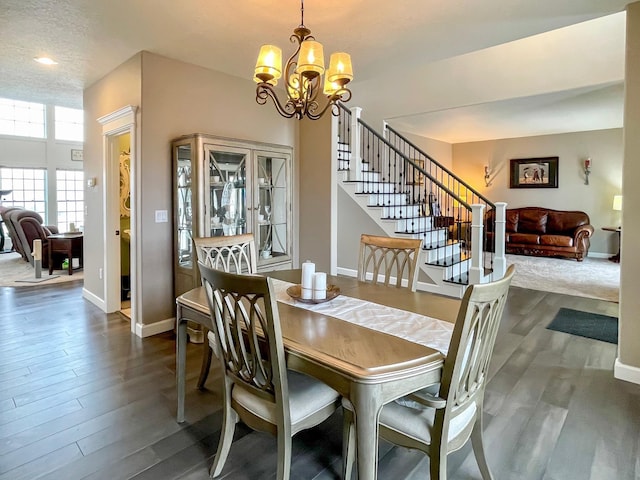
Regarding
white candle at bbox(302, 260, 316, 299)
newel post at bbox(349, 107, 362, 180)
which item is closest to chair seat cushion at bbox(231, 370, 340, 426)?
white candle at bbox(302, 260, 316, 299)

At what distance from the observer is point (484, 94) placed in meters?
5.73

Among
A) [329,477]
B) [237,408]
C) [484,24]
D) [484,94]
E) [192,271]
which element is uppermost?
[484,94]

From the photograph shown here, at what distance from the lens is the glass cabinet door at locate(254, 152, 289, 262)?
4062 millimetres

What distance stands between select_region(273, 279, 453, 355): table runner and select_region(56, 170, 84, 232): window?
32.3ft

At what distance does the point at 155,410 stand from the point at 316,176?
3.29 m

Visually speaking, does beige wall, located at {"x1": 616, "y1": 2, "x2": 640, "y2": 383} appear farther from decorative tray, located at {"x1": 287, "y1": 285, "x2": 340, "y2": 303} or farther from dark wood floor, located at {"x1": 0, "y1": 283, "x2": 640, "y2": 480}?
decorative tray, located at {"x1": 287, "y1": 285, "x2": 340, "y2": 303}

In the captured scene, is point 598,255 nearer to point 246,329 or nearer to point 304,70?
point 304,70

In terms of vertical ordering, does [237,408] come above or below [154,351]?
above

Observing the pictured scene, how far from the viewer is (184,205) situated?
145 inches

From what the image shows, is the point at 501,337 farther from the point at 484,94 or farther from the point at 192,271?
the point at 484,94

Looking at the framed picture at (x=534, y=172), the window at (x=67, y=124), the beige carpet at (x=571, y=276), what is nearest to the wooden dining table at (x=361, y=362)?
the beige carpet at (x=571, y=276)

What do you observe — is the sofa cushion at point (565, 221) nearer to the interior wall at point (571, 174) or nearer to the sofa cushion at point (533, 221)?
the sofa cushion at point (533, 221)

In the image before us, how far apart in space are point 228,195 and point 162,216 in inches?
25.7

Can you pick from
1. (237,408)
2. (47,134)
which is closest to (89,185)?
(237,408)
